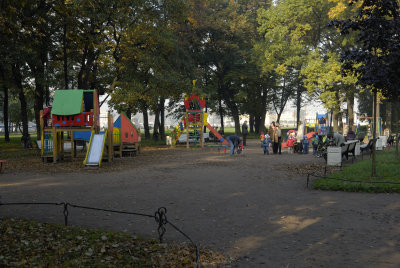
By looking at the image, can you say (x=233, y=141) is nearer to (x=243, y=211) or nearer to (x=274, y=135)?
(x=274, y=135)

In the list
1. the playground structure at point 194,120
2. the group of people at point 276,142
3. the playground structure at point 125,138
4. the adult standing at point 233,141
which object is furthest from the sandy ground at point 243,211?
→ the playground structure at point 194,120

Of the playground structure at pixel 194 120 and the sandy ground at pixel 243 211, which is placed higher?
the playground structure at pixel 194 120

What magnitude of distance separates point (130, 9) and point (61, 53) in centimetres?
735

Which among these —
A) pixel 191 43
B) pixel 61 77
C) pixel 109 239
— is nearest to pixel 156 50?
pixel 61 77

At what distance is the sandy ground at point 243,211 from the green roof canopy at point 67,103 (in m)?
4.60

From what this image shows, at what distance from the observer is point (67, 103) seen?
60.0ft

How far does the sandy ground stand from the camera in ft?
18.2

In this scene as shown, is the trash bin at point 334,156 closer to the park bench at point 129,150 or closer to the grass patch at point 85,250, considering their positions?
the grass patch at point 85,250

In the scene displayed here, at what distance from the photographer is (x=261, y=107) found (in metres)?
49.6

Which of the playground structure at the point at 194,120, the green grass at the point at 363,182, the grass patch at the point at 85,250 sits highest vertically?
the playground structure at the point at 194,120

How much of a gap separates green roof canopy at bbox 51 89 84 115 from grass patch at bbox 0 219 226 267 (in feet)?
39.3

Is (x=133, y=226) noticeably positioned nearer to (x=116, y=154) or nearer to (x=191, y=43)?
(x=116, y=154)

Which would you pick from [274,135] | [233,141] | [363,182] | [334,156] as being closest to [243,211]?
[363,182]

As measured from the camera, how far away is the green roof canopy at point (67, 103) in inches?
709
